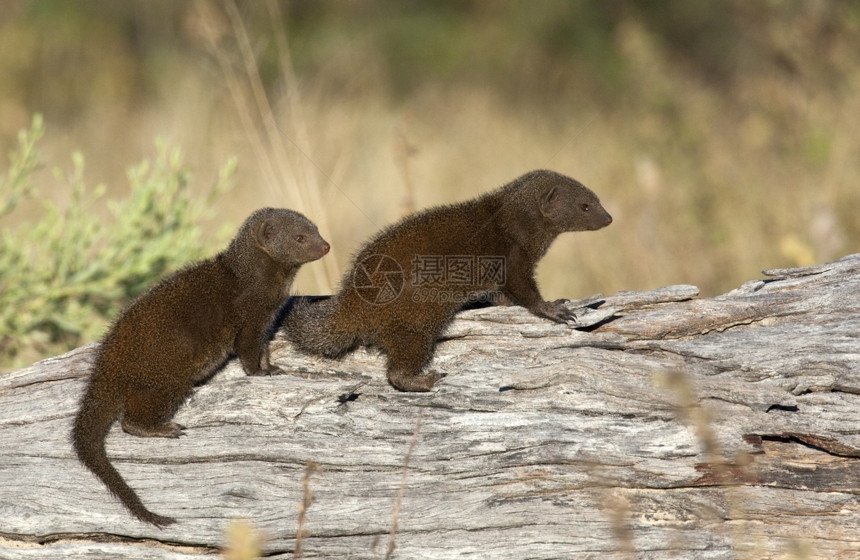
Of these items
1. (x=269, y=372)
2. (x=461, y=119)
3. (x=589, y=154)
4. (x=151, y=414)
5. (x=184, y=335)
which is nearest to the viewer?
(x=151, y=414)

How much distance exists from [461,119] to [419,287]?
9.79 m

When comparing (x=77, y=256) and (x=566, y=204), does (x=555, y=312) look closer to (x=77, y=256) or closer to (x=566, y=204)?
(x=566, y=204)

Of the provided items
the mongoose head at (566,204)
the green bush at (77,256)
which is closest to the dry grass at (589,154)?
the green bush at (77,256)

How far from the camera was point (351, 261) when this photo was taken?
4.64 meters

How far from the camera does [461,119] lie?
546 inches

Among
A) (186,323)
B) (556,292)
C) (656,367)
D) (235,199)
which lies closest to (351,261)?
(186,323)

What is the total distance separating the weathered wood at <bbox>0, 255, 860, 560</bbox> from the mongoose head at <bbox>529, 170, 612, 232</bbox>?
97cm

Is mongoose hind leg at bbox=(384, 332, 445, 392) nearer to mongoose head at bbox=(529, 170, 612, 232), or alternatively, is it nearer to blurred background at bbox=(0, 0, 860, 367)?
mongoose head at bbox=(529, 170, 612, 232)

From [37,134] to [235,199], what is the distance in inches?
180

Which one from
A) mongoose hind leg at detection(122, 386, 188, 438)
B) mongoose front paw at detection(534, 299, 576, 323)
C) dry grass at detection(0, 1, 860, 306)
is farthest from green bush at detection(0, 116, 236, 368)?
mongoose front paw at detection(534, 299, 576, 323)

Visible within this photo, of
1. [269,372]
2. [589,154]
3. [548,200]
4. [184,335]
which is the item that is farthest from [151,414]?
[589,154]

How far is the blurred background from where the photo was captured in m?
7.07

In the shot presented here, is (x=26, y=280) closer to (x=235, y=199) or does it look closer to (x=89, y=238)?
(x=89, y=238)

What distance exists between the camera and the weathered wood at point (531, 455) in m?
3.69
